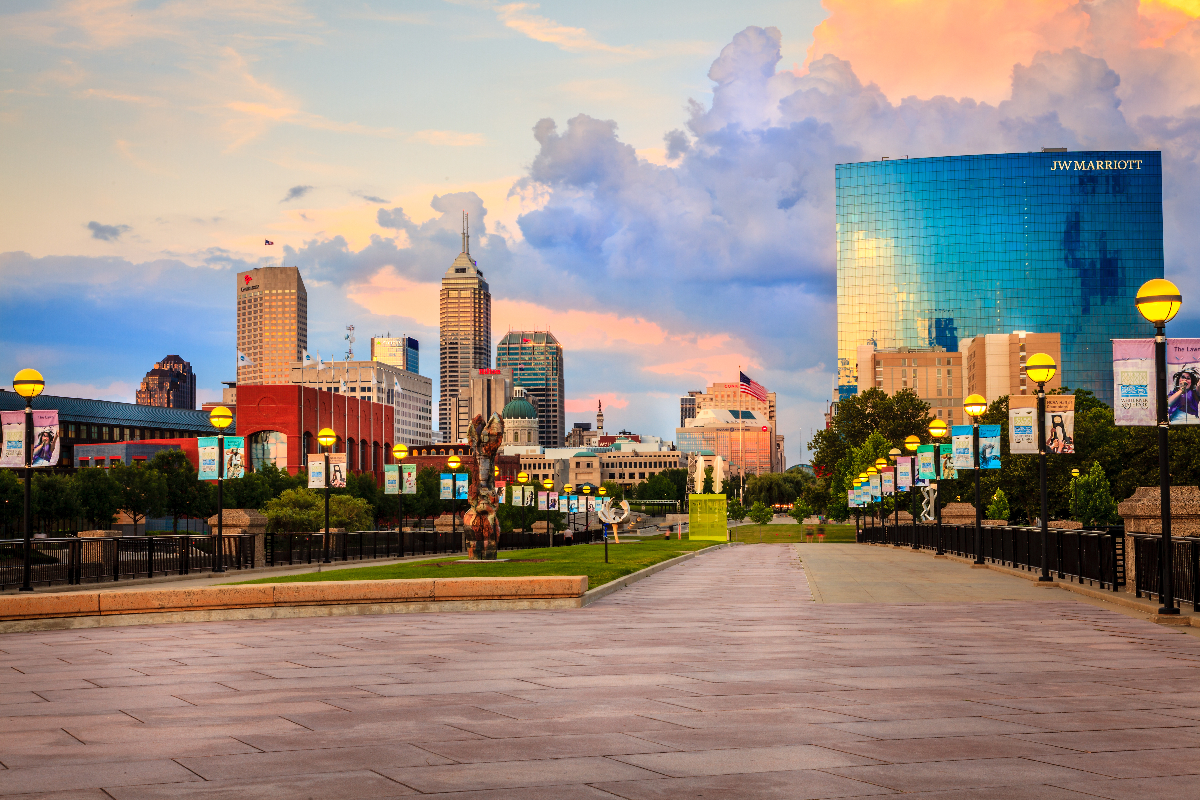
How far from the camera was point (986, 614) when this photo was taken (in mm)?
18125

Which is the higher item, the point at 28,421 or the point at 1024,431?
the point at 28,421

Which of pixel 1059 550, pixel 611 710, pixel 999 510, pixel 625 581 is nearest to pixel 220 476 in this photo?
pixel 625 581

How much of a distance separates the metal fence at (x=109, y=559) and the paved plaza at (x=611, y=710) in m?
8.36

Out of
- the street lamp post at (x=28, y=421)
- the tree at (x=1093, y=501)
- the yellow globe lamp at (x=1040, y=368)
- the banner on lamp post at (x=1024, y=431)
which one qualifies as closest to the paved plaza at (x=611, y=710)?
the street lamp post at (x=28, y=421)

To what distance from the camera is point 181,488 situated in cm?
10644

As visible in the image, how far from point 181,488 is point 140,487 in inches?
232

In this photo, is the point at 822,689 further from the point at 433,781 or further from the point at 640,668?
the point at 433,781

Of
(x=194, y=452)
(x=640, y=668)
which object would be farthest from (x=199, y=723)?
(x=194, y=452)

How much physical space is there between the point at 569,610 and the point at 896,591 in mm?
8168

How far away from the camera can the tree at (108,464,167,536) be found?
10012cm

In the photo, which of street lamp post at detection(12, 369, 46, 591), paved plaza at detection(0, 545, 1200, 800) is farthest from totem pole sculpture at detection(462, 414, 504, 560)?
paved plaza at detection(0, 545, 1200, 800)

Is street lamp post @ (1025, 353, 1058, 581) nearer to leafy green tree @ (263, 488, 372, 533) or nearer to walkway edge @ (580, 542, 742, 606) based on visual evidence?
walkway edge @ (580, 542, 742, 606)

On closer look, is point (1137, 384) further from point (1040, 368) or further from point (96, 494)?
point (96, 494)

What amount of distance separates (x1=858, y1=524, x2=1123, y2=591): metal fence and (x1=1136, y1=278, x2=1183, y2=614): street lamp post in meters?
4.47
